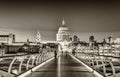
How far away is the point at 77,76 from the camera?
59.4 ft

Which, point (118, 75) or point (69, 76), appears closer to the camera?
point (118, 75)

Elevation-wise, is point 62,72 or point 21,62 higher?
point 21,62

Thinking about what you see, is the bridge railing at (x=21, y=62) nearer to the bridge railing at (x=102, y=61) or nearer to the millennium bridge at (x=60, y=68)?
the millennium bridge at (x=60, y=68)

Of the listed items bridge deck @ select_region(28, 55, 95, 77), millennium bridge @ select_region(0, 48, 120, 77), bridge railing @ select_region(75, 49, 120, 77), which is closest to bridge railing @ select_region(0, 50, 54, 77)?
millennium bridge @ select_region(0, 48, 120, 77)

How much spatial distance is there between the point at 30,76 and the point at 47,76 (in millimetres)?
1030

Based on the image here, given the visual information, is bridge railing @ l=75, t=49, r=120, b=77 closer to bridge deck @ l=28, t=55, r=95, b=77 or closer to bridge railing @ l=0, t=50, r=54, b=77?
bridge deck @ l=28, t=55, r=95, b=77

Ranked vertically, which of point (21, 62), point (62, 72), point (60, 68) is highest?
point (21, 62)

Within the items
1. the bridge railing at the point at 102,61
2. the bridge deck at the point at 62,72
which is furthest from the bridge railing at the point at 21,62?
the bridge railing at the point at 102,61

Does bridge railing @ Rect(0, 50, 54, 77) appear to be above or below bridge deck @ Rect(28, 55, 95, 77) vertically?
above

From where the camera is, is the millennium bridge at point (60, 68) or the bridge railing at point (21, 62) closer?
the bridge railing at point (21, 62)

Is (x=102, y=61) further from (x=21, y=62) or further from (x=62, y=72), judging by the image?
(x=62, y=72)

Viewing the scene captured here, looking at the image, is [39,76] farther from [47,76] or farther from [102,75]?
[102,75]

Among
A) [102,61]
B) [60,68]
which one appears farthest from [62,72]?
[60,68]

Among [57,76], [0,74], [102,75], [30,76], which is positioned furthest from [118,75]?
[0,74]
